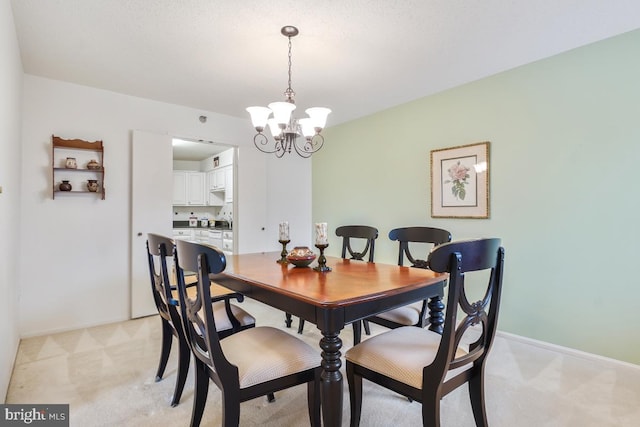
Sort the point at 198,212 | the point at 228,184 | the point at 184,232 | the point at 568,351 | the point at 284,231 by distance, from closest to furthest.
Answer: the point at 284,231 < the point at 568,351 < the point at 228,184 < the point at 184,232 < the point at 198,212

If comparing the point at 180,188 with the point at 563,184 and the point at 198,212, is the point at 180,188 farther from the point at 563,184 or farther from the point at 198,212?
the point at 563,184

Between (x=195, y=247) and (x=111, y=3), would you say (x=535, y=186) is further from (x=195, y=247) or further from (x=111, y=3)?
(x=111, y=3)

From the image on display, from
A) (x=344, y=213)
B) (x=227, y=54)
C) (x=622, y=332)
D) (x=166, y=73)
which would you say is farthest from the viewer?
(x=344, y=213)

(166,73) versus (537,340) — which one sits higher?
(166,73)

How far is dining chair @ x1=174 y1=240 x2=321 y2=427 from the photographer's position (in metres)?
1.28

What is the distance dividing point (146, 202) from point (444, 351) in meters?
3.28

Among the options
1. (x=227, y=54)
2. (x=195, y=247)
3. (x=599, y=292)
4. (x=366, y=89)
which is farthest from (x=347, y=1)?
(x=599, y=292)

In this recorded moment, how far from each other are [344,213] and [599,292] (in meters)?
2.73

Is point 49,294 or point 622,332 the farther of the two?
point 49,294

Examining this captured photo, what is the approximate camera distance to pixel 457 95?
3.22m

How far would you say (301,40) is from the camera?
237 centimetres

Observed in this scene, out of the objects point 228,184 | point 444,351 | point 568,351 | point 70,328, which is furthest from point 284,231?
point 228,184

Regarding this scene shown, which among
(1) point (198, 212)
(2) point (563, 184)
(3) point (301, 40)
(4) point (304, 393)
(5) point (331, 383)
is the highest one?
(3) point (301, 40)

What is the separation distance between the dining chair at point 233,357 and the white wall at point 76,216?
7.52 feet
